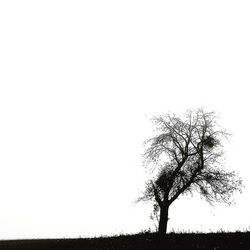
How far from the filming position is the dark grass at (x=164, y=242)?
71.1 feet

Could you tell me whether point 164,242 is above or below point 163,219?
below

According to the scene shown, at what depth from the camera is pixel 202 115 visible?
33.4 m

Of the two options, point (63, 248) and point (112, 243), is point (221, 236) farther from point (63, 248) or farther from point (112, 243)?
point (63, 248)

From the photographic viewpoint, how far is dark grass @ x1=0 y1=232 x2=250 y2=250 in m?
21.7

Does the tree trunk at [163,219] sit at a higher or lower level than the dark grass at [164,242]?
higher

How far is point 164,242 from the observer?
24703mm

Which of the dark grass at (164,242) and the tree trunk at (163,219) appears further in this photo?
the tree trunk at (163,219)

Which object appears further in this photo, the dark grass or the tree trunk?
the tree trunk

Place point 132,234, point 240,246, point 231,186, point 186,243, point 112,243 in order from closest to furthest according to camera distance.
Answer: point 240,246 < point 186,243 < point 112,243 < point 132,234 < point 231,186

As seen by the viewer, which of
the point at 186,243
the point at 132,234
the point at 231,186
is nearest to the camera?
the point at 186,243

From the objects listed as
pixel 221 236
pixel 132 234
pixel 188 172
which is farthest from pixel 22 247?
pixel 221 236

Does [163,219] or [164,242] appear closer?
[164,242]

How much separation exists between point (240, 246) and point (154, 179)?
44.0 ft

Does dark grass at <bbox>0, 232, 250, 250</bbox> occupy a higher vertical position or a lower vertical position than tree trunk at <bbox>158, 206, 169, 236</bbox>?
lower
